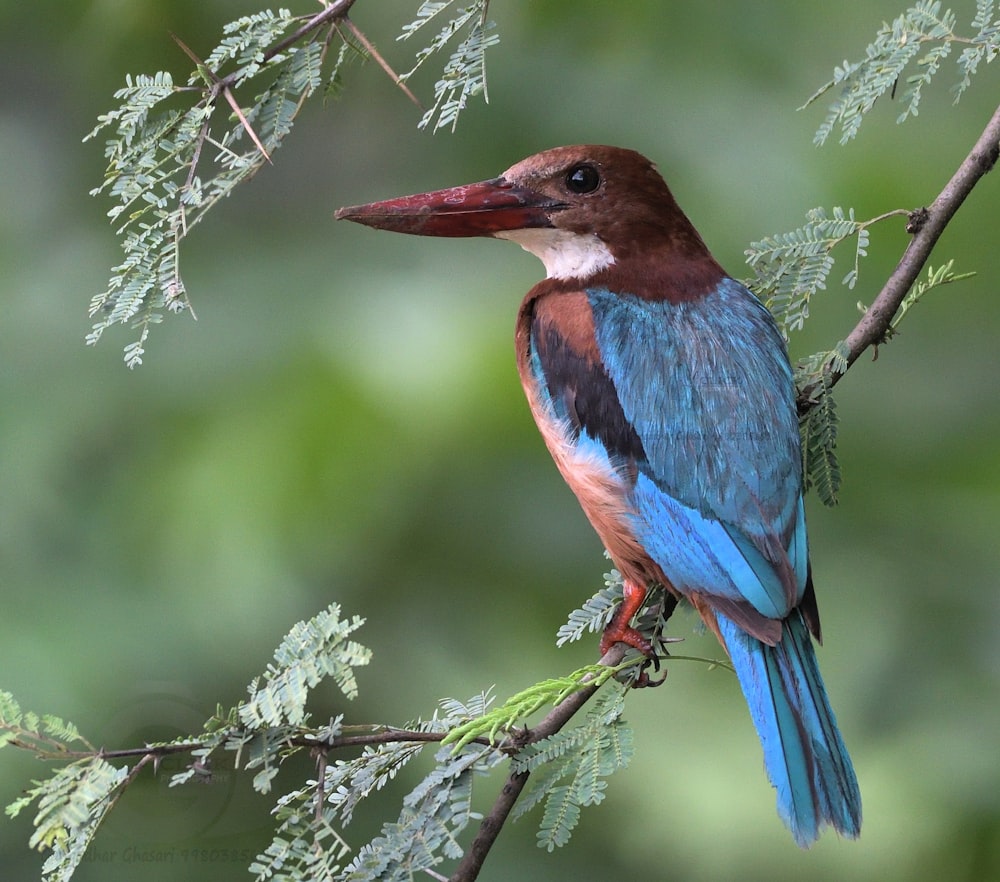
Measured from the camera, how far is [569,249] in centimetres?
240

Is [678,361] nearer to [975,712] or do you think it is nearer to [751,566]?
[751,566]

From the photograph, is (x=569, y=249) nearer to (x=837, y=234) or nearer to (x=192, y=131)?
(x=837, y=234)

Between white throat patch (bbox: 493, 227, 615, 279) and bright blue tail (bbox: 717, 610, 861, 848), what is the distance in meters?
0.78

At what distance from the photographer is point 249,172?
166cm

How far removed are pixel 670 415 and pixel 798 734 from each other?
0.54m

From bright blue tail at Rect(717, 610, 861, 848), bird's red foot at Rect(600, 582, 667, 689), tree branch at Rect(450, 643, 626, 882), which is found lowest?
bright blue tail at Rect(717, 610, 861, 848)

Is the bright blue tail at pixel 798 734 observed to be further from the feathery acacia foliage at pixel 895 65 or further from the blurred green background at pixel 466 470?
the blurred green background at pixel 466 470

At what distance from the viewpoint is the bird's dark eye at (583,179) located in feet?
7.74

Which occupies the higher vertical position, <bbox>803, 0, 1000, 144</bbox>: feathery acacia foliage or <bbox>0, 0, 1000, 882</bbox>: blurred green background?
<bbox>803, 0, 1000, 144</bbox>: feathery acacia foliage

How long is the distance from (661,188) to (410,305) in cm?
106

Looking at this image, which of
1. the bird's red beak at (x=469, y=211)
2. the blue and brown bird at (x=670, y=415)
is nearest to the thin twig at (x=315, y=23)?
the blue and brown bird at (x=670, y=415)

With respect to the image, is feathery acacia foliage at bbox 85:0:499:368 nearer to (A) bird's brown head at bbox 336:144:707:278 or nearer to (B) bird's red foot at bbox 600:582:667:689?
(A) bird's brown head at bbox 336:144:707:278

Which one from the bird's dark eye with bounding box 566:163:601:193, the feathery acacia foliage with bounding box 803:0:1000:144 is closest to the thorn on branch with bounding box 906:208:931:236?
the feathery acacia foliage with bounding box 803:0:1000:144

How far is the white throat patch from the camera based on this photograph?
238 cm
